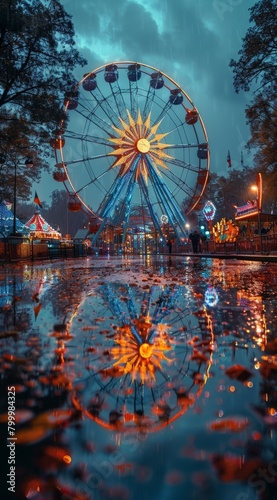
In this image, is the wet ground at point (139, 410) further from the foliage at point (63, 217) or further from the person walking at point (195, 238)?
the foliage at point (63, 217)

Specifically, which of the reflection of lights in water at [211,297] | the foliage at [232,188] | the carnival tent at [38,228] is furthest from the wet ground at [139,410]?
the foliage at [232,188]

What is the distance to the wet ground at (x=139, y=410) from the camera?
1259mm

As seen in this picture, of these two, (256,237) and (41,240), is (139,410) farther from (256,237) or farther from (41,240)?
(41,240)

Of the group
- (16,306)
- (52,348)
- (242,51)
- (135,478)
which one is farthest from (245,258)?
(135,478)

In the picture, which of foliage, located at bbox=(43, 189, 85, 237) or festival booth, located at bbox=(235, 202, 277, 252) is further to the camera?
foliage, located at bbox=(43, 189, 85, 237)

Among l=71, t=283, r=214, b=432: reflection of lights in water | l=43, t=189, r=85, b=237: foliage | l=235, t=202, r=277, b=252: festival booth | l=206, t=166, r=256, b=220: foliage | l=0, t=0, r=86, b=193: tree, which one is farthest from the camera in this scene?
l=43, t=189, r=85, b=237: foliage

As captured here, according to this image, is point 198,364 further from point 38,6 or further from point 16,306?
point 38,6

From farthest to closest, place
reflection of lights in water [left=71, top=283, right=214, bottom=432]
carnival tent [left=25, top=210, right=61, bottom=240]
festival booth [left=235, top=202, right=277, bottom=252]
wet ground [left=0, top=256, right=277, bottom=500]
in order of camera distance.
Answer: carnival tent [left=25, top=210, right=61, bottom=240]
festival booth [left=235, top=202, right=277, bottom=252]
reflection of lights in water [left=71, top=283, right=214, bottom=432]
wet ground [left=0, top=256, right=277, bottom=500]

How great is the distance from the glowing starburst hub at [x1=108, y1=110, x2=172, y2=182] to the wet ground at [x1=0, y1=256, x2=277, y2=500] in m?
32.8

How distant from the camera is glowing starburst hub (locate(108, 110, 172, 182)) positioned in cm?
3494

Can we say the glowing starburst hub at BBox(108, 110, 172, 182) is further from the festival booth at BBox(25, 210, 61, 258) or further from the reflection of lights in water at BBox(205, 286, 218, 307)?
the reflection of lights in water at BBox(205, 286, 218, 307)

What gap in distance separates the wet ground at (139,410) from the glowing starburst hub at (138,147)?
3278 cm

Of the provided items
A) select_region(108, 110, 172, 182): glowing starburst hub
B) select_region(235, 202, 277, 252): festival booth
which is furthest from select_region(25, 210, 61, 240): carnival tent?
select_region(235, 202, 277, 252): festival booth

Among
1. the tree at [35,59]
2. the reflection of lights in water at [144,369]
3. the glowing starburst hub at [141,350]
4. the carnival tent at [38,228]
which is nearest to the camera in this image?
the reflection of lights in water at [144,369]
